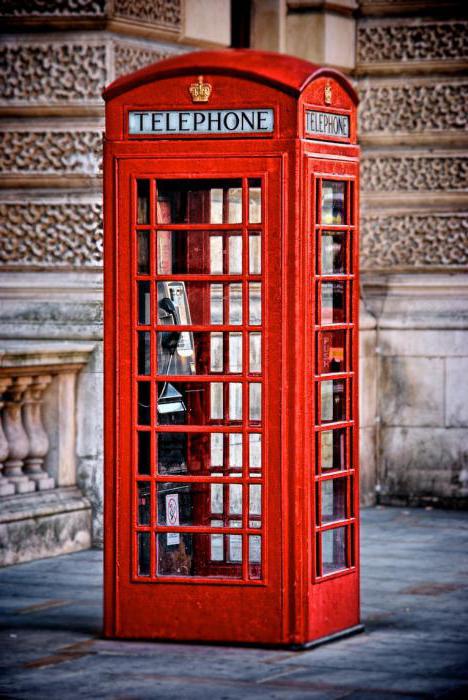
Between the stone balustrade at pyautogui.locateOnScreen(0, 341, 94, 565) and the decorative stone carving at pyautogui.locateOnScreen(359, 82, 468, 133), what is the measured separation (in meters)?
3.29

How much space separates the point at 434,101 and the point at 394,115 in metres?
0.30

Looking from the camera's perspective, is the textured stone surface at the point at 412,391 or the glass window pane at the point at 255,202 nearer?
Answer: the glass window pane at the point at 255,202

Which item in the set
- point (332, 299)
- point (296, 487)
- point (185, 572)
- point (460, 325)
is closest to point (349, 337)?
point (332, 299)

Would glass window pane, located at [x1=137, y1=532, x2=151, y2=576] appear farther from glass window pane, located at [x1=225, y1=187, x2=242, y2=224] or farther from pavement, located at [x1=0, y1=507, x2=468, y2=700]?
glass window pane, located at [x1=225, y1=187, x2=242, y2=224]

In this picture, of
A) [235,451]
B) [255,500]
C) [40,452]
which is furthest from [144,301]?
A: [40,452]

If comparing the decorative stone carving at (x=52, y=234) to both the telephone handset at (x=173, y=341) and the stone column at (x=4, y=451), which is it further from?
the telephone handset at (x=173, y=341)

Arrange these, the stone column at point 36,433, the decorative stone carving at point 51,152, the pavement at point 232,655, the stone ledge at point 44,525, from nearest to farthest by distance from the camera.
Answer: the pavement at point 232,655 → the stone ledge at point 44,525 → the stone column at point 36,433 → the decorative stone carving at point 51,152

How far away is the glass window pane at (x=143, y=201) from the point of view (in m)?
7.41

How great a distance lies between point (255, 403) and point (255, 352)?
0.22 metres

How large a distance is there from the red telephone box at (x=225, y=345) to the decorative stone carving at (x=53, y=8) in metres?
2.92

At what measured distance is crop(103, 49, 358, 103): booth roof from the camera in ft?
23.9

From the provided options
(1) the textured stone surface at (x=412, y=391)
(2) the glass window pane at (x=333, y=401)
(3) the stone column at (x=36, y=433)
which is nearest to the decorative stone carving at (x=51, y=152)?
(3) the stone column at (x=36, y=433)

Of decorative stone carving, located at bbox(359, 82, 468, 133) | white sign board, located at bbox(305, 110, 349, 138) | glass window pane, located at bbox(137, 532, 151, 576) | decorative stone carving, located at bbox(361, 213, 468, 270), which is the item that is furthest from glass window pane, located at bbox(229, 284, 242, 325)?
decorative stone carving, located at bbox(359, 82, 468, 133)

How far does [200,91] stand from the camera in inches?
289
